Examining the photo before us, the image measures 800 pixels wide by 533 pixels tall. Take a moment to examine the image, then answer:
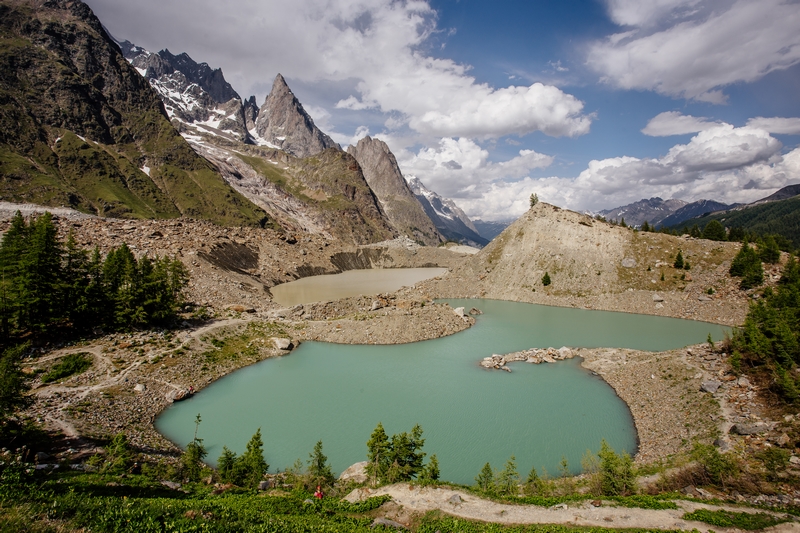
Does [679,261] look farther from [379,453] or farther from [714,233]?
[379,453]

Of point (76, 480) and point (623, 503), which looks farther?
point (623, 503)

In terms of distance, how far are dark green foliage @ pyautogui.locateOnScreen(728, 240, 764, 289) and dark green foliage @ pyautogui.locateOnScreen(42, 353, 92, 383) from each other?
296ft

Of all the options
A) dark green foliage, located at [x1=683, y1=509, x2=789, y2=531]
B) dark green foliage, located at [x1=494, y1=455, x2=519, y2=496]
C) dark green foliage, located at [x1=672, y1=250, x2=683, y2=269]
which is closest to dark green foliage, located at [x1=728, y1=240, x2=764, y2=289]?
dark green foliage, located at [x1=672, y1=250, x2=683, y2=269]

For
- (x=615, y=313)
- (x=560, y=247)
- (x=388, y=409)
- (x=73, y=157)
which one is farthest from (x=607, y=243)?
(x=73, y=157)

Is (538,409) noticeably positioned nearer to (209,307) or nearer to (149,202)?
(209,307)

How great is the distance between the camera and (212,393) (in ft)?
107

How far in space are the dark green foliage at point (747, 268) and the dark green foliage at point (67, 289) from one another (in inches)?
3424

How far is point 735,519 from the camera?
13703mm

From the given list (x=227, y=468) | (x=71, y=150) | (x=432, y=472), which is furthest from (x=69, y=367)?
(x=71, y=150)

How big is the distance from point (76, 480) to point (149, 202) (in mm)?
188701

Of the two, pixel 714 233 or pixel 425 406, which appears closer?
pixel 425 406

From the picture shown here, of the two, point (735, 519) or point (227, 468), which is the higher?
point (735, 519)

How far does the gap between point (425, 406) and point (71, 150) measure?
675ft

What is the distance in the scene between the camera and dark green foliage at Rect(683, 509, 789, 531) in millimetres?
13320
